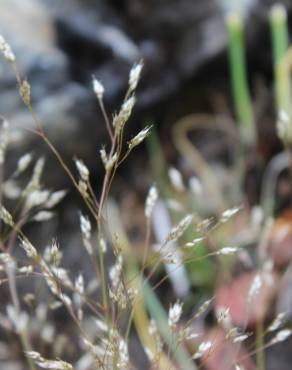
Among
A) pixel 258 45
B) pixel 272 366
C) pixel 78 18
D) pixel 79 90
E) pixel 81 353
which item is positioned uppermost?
pixel 78 18

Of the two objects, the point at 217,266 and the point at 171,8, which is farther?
the point at 171,8

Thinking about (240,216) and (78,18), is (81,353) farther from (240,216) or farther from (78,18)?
(78,18)

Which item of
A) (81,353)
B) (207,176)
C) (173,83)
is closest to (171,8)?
(173,83)

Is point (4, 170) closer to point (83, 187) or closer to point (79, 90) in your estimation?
point (79, 90)

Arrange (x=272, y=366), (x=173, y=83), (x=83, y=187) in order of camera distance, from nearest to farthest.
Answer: (x=83, y=187), (x=272, y=366), (x=173, y=83)

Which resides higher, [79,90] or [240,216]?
[79,90]

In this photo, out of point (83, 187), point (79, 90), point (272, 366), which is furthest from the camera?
point (79, 90)
